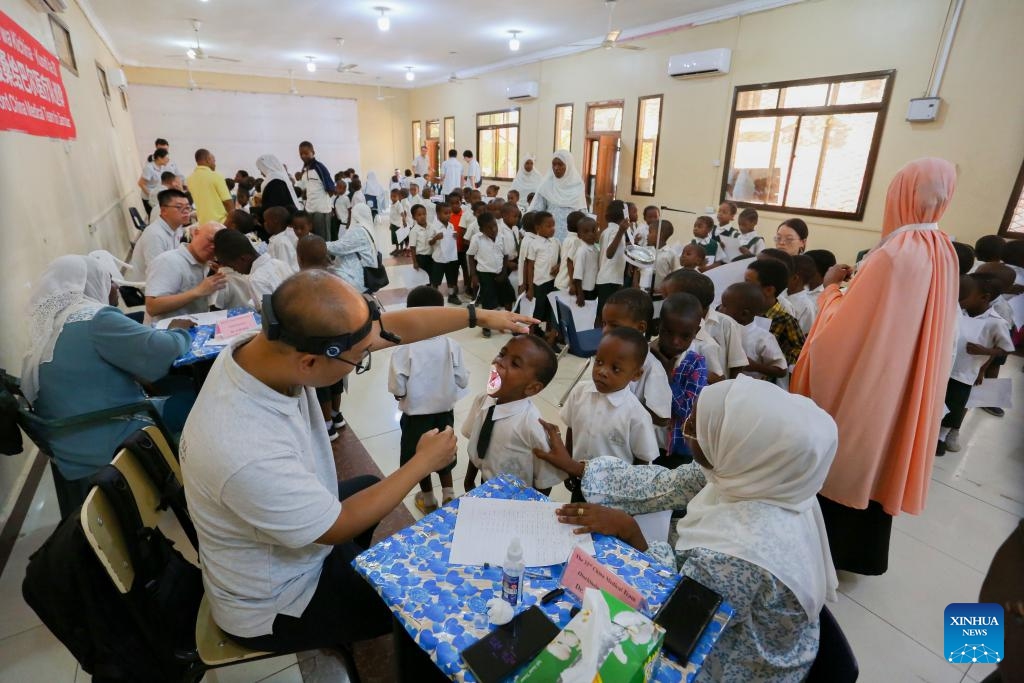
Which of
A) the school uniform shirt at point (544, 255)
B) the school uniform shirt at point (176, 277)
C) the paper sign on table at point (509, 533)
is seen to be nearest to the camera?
the paper sign on table at point (509, 533)

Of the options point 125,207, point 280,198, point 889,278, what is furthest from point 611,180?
point 125,207

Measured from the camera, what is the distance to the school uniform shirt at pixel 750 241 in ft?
16.4

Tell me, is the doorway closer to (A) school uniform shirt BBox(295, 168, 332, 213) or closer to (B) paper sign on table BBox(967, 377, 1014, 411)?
(A) school uniform shirt BBox(295, 168, 332, 213)

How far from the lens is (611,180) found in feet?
30.7

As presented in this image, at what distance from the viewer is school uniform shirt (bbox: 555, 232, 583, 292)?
4.66 m

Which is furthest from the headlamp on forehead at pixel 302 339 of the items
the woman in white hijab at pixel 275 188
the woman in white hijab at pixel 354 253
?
the woman in white hijab at pixel 275 188

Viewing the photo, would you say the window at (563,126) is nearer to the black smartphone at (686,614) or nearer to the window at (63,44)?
the window at (63,44)

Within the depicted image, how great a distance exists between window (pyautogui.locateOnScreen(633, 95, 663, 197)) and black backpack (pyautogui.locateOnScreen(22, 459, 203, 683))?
8759mm

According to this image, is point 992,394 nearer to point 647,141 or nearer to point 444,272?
point 444,272

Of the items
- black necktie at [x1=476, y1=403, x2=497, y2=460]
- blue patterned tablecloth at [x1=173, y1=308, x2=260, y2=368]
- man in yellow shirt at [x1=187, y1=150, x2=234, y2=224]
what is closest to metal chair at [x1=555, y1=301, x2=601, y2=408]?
black necktie at [x1=476, y1=403, x2=497, y2=460]

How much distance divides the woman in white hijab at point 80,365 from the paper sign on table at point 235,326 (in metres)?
0.54

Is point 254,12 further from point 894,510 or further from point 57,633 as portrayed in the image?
point 894,510

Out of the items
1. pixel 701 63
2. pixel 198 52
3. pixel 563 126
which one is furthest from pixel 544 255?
pixel 198 52

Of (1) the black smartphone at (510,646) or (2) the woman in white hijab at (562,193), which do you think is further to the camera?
(2) the woman in white hijab at (562,193)
